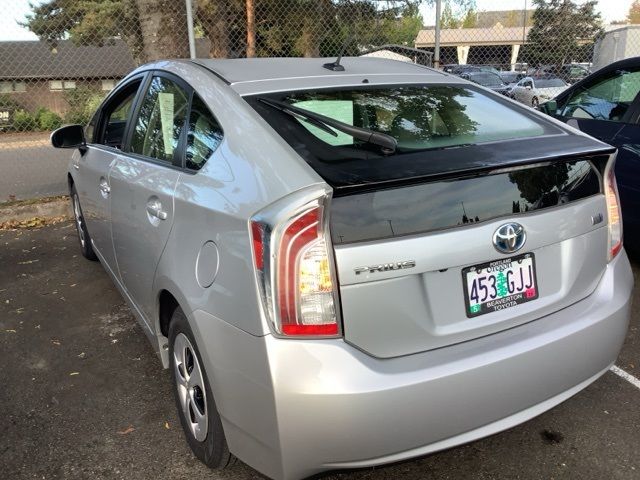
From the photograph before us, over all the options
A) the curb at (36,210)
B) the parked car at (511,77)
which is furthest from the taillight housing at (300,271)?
the parked car at (511,77)

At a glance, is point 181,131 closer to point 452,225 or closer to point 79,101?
point 452,225

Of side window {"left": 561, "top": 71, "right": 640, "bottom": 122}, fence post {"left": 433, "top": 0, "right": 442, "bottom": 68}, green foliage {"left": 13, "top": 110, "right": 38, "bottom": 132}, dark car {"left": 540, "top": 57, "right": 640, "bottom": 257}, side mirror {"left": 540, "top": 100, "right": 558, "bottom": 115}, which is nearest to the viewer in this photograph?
dark car {"left": 540, "top": 57, "right": 640, "bottom": 257}

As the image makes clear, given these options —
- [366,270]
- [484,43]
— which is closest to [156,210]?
[366,270]

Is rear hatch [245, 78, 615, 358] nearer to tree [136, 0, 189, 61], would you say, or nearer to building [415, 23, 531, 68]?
tree [136, 0, 189, 61]

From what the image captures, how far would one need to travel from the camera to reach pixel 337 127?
2.24 m

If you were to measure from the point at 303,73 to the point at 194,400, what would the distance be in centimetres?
156

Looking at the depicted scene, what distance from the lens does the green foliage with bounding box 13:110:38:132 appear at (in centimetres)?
1938

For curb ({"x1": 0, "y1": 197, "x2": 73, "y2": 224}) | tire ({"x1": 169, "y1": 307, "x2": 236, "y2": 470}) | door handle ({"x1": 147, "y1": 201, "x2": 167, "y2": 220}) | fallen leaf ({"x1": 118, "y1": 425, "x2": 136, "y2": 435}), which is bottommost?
fallen leaf ({"x1": 118, "y1": 425, "x2": 136, "y2": 435})

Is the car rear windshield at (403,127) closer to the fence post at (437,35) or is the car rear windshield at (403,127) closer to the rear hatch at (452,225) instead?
the rear hatch at (452,225)

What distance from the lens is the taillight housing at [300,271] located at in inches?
71.4

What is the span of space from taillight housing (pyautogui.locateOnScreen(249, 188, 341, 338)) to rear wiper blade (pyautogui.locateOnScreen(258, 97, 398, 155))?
0.44 meters

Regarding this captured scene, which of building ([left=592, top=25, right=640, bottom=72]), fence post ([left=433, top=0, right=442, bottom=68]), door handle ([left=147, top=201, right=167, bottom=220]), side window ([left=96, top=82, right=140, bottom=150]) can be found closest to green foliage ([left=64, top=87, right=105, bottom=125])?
building ([left=592, top=25, right=640, bottom=72])

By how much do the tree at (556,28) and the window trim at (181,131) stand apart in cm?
2159

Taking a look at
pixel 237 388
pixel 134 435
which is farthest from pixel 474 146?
pixel 134 435
